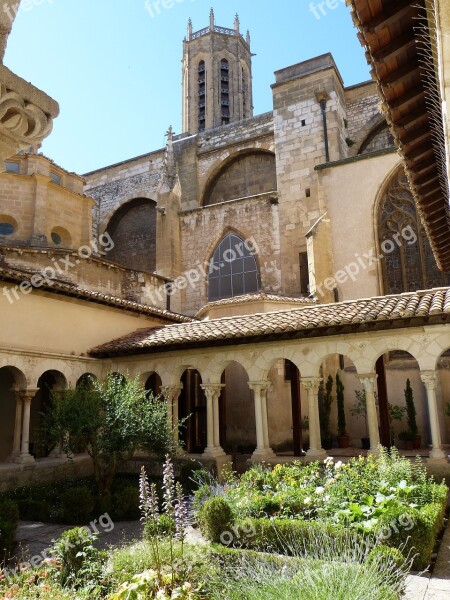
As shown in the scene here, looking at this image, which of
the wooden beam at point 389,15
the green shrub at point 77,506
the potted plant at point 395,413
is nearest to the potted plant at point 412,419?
the potted plant at point 395,413

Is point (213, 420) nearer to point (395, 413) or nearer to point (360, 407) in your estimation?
point (360, 407)

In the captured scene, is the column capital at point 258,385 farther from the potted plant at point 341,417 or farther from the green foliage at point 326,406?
the green foliage at point 326,406

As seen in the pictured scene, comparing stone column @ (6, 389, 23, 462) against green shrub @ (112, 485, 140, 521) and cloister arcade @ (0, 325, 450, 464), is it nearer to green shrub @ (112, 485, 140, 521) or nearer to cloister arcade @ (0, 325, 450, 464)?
cloister arcade @ (0, 325, 450, 464)

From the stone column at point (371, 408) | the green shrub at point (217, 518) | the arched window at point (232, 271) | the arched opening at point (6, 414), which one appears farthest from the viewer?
the arched window at point (232, 271)

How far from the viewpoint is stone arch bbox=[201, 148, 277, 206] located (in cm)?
2280

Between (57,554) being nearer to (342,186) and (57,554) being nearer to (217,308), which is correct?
(217,308)

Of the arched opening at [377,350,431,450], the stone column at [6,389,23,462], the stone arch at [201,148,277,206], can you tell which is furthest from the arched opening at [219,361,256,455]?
the stone arch at [201,148,277,206]

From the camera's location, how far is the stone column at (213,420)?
11461 millimetres

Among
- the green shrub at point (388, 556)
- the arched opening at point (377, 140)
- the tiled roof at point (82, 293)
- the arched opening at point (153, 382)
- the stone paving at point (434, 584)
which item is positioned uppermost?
the arched opening at point (377, 140)

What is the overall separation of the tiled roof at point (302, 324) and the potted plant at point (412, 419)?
3365mm

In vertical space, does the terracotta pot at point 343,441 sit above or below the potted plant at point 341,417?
below

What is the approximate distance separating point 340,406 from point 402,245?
5.57 m

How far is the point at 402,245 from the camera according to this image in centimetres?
1576

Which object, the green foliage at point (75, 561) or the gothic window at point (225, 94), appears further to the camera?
the gothic window at point (225, 94)
